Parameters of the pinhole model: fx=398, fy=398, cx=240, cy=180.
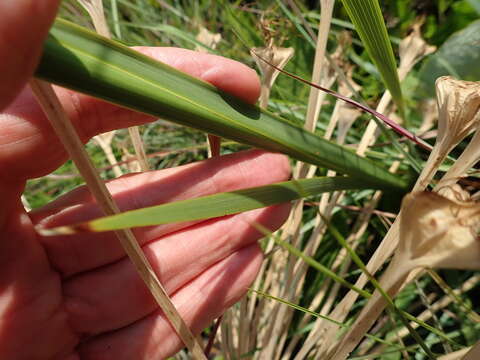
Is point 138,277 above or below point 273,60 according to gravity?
below

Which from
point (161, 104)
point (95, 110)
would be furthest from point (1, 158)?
point (161, 104)

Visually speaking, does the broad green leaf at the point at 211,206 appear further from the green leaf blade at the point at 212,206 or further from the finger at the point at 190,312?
the finger at the point at 190,312

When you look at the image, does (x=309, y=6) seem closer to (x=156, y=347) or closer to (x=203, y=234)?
(x=203, y=234)

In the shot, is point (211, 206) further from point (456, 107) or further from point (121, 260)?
point (121, 260)

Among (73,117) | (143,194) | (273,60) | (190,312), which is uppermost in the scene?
(273,60)

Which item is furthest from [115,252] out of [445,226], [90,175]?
[445,226]

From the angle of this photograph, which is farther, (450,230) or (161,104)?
(161,104)
